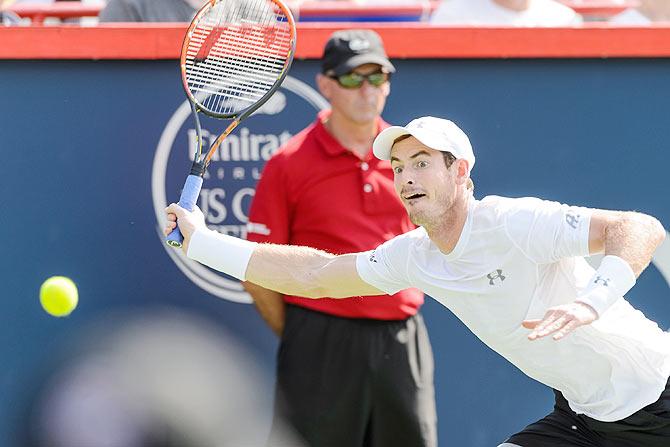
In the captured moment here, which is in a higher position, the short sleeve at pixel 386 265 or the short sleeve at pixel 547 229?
the short sleeve at pixel 547 229

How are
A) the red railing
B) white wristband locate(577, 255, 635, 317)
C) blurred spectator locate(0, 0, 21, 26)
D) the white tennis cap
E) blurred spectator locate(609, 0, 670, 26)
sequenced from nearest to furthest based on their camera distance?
white wristband locate(577, 255, 635, 317) < the white tennis cap < blurred spectator locate(0, 0, 21, 26) < the red railing < blurred spectator locate(609, 0, 670, 26)

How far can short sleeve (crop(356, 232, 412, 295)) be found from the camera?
4.37 m

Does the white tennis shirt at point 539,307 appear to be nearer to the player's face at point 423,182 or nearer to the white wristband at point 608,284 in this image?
the player's face at point 423,182

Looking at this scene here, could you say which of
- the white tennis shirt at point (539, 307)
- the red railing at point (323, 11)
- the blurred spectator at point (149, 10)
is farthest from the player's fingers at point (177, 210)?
the red railing at point (323, 11)

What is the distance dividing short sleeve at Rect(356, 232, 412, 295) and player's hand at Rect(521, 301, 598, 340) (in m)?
0.80

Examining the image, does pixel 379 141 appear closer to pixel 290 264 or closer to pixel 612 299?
pixel 290 264

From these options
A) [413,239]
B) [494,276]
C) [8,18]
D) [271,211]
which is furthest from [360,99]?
[8,18]

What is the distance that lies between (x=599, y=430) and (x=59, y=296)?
2.24m

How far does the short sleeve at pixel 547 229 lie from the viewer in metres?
3.99

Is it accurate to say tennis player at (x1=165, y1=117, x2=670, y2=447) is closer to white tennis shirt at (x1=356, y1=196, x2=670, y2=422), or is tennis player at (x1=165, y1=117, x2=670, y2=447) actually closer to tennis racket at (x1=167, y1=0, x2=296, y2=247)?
white tennis shirt at (x1=356, y1=196, x2=670, y2=422)

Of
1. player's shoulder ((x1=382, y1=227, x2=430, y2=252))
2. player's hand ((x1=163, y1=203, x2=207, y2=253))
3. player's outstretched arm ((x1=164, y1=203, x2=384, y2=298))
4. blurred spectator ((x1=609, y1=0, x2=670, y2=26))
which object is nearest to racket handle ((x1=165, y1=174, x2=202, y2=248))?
player's hand ((x1=163, y1=203, x2=207, y2=253))

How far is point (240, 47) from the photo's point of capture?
4859 millimetres

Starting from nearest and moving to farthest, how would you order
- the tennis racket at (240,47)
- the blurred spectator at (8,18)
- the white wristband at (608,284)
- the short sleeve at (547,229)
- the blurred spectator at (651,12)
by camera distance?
1. the white wristband at (608,284)
2. the short sleeve at (547,229)
3. the tennis racket at (240,47)
4. the blurred spectator at (8,18)
5. the blurred spectator at (651,12)

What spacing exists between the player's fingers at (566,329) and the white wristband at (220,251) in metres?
1.18
